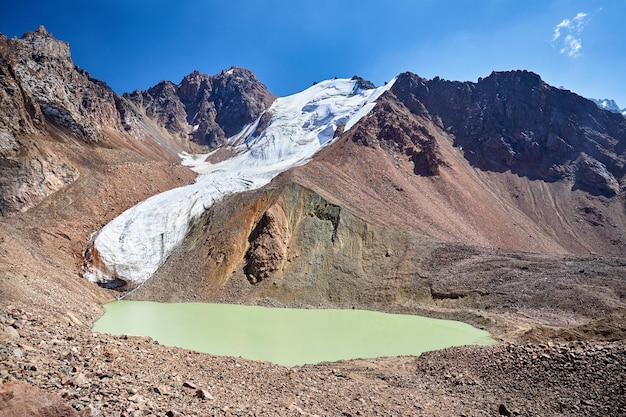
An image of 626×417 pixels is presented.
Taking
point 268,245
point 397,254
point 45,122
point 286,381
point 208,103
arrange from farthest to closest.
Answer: point 208,103 → point 45,122 → point 397,254 → point 268,245 → point 286,381

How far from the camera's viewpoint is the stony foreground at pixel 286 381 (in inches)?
220

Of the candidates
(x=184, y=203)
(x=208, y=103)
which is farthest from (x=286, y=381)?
(x=208, y=103)

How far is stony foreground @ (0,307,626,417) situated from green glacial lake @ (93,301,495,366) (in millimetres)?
3409

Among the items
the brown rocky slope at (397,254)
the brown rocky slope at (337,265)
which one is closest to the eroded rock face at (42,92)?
the brown rocky slope at (337,265)

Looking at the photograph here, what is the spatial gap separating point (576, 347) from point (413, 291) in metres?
17.5

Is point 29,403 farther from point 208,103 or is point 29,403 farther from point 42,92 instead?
point 208,103

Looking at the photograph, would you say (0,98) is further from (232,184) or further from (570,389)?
(570,389)

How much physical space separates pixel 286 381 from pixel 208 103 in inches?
5657

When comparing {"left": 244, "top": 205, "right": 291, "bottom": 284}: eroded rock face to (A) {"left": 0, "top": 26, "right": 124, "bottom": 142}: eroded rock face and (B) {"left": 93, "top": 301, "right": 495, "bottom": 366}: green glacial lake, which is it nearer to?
(B) {"left": 93, "top": 301, "right": 495, "bottom": 366}: green glacial lake

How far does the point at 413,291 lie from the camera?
2833 centimetres

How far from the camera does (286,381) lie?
31.5 ft

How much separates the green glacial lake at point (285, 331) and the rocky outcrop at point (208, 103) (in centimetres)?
10201

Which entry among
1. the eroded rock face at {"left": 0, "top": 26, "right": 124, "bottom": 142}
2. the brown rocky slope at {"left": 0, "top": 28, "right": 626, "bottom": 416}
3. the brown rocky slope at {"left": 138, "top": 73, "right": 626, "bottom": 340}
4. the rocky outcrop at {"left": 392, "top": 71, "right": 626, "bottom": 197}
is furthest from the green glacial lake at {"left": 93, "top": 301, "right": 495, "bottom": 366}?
the rocky outcrop at {"left": 392, "top": 71, "right": 626, "bottom": 197}

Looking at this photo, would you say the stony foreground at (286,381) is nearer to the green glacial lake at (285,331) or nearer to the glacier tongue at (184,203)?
the green glacial lake at (285,331)
